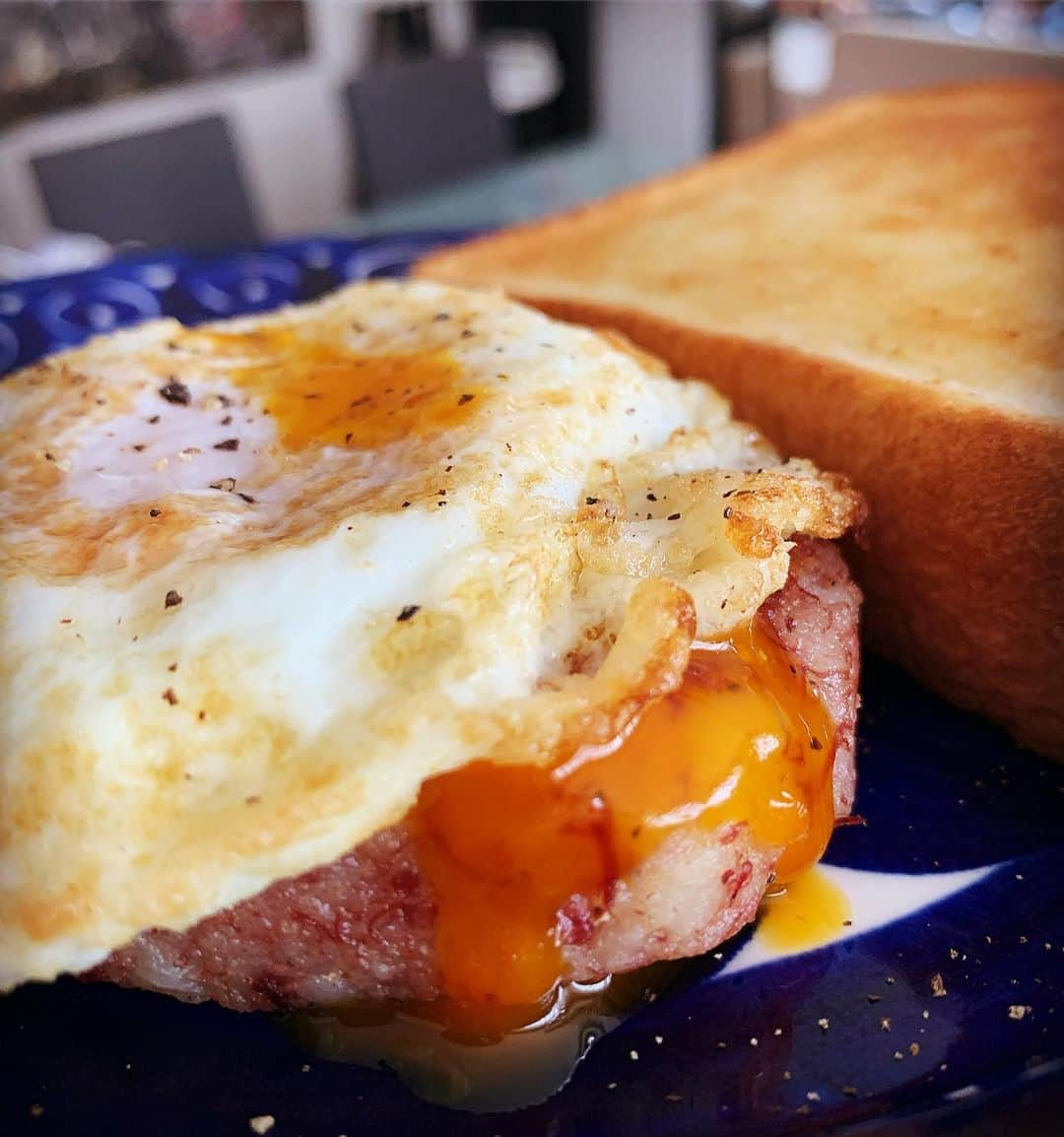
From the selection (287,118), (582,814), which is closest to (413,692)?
(582,814)

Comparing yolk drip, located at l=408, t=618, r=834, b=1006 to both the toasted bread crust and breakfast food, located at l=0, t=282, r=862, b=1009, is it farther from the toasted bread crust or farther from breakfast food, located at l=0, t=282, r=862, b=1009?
the toasted bread crust

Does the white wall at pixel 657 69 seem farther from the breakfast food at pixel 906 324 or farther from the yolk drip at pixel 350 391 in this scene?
the yolk drip at pixel 350 391

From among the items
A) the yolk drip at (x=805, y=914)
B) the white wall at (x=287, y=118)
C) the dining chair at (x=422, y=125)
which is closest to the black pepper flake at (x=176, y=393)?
the yolk drip at (x=805, y=914)

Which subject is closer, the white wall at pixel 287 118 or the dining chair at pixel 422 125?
the dining chair at pixel 422 125

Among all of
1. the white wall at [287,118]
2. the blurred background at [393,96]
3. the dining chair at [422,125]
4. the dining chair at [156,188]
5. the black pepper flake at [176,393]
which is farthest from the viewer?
→ the white wall at [287,118]

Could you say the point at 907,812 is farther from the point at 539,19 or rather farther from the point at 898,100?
the point at 539,19

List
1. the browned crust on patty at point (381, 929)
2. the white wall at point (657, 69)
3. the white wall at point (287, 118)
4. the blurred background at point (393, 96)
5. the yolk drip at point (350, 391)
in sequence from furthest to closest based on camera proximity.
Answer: the white wall at point (657, 69) < the white wall at point (287, 118) < the blurred background at point (393, 96) < the yolk drip at point (350, 391) < the browned crust on patty at point (381, 929)

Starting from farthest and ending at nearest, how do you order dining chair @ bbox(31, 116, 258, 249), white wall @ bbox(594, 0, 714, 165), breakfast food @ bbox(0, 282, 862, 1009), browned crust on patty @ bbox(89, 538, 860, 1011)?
1. white wall @ bbox(594, 0, 714, 165)
2. dining chair @ bbox(31, 116, 258, 249)
3. browned crust on patty @ bbox(89, 538, 860, 1011)
4. breakfast food @ bbox(0, 282, 862, 1009)

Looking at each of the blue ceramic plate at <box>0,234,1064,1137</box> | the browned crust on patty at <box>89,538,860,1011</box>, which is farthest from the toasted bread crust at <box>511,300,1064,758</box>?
the browned crust on patty at <box>89,538,860,1011</box>

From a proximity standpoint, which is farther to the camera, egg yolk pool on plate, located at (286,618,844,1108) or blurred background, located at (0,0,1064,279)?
blurred background, located at (0,0,1064,279)

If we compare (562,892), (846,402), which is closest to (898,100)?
(846,402)
